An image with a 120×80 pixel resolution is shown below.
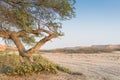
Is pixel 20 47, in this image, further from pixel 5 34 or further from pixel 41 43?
pixel 41 43

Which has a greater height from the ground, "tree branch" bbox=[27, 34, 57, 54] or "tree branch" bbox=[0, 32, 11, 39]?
"tree branch" bbox=[0, 32, 11, 39]

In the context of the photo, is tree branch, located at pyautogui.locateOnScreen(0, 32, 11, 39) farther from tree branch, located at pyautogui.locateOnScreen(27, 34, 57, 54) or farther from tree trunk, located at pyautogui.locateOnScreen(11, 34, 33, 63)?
tree branch, located at pyautogui.locateOnScreen(27, 34, 57, 54)

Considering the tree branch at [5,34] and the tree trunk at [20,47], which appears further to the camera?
the tree trunk at [20,47]

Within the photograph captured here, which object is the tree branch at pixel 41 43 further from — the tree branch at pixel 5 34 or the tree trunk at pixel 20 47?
the tree branch at pixel 5 34

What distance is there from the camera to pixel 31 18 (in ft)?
64.3

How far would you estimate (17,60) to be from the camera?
20.8 m

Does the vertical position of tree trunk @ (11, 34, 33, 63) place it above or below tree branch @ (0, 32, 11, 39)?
below

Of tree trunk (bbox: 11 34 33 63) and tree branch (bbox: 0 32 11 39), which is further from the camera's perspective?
tree trunk (bbox: 11 34 33 63)

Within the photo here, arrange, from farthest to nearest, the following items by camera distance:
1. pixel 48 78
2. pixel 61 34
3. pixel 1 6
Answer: pixel 61 34 → pixel 1 6 → pixel 48 78

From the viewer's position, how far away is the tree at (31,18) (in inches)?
744

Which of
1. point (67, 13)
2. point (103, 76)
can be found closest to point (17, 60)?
point (67, 13)

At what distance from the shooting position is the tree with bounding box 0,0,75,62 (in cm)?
1891

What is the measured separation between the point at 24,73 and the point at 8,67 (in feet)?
5.30

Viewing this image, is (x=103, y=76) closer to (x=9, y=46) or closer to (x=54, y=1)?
(x=54, y=1)
